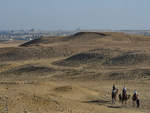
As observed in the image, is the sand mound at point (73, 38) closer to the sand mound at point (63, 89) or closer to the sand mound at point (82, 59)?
the sand mound at point (82, 59)

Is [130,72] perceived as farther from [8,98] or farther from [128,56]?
[8,98]

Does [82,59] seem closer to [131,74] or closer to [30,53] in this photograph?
[131,74]

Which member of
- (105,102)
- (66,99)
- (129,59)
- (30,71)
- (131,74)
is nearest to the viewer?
(66,99)

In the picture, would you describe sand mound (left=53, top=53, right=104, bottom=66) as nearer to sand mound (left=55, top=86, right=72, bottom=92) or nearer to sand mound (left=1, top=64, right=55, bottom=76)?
sand mound (left=1, top=64, right=55, bottom=76)

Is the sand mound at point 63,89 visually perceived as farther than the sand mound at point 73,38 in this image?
No

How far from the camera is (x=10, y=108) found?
1712 centimetres

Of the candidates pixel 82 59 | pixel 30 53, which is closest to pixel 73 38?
pixel 30 53

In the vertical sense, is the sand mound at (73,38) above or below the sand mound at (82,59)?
above

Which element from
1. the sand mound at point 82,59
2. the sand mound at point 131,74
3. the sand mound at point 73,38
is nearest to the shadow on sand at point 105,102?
the sand mound at point 131,74

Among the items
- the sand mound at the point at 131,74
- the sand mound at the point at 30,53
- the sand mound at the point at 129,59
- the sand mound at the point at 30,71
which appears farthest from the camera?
the sand mound at the point at 30,53

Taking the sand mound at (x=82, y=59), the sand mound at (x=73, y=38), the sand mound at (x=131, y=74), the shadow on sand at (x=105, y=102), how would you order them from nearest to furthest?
the shadow on sand at (x=105, y=102) < the sand mound at (x=131, y=74) < the sand mound at (x=82, y=59) < the sand mound at (x=73, y=38)

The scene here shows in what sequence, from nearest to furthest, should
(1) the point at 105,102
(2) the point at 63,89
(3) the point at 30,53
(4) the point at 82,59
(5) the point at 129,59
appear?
(1) the point at 105,102
(2) the point at 63,89
(5) the point at 129,59
(4) the point at 82,59
(3) the point at 30,53

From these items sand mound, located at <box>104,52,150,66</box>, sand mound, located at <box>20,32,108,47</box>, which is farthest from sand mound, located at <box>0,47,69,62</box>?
sand mound, located at <box>104,52,150,66</box>

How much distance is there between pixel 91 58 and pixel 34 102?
2676 centimetres
